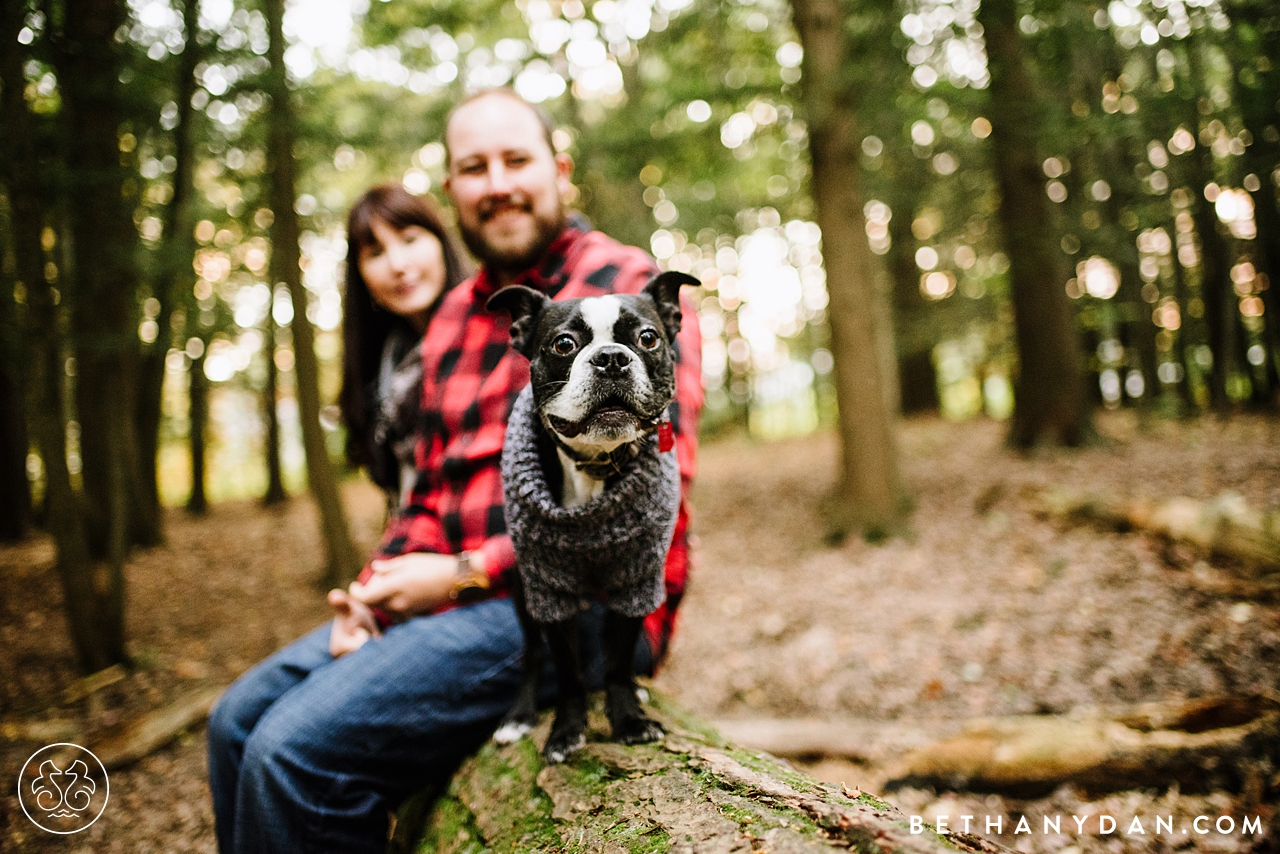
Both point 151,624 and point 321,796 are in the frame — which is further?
point 151,624

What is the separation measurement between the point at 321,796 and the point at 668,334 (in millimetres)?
1492

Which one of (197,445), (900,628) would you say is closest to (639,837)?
(900,628)

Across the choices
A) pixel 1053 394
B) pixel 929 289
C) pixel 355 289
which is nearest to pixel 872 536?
pixel 1053 394

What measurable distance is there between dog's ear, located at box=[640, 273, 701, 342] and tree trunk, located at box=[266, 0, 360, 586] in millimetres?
5377

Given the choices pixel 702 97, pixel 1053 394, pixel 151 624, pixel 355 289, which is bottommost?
pixel 151 624

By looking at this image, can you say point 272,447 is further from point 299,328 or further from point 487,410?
point 487,410

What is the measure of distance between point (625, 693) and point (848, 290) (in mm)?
5235

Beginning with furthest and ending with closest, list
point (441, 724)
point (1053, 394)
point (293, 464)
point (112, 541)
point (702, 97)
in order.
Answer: point (293, 464) → point (1053, 394) → point (702, 97) → point (112, 541) → point (441, 724)

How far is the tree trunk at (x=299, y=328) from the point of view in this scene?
17.8 ft

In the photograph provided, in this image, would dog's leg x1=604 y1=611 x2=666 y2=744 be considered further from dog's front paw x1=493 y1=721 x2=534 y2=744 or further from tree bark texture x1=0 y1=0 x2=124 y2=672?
tree bark texture x1=0 y1=0 x2=124 y2=672

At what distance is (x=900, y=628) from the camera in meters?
4.51

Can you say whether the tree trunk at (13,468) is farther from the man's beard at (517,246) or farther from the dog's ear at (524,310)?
the dog's ear at (524,310)

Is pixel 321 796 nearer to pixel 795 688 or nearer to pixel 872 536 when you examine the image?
pixel 795 688

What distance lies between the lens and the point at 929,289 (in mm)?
13445
